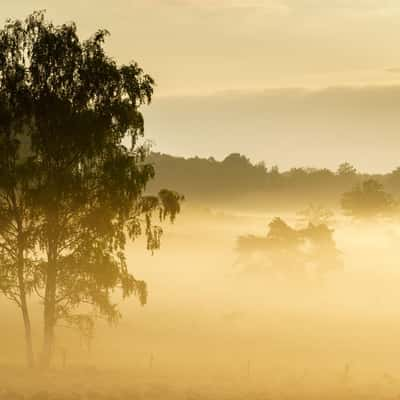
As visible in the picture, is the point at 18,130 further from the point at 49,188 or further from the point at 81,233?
the point at 81,233

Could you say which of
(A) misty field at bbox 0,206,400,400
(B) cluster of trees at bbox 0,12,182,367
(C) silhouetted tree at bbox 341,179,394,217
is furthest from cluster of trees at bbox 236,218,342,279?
(B) cluster of trees at bbox 0,12,182,367

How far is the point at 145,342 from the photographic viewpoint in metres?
48.9

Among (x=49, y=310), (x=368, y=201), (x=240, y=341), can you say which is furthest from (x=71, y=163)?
(x=368, y=201)

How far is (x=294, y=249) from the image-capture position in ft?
213

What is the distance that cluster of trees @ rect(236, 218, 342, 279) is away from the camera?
2522 inches

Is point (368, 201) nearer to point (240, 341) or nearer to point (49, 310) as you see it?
point (240, 341)

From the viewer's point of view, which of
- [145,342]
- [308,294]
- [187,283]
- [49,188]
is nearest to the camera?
[49,188]

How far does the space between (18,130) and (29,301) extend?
3240cm

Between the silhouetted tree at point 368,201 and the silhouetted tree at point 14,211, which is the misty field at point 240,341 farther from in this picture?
the silhouetted tree at point 14,211

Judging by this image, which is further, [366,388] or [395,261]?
[395,261]

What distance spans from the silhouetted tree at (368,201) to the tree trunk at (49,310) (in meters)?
61.2

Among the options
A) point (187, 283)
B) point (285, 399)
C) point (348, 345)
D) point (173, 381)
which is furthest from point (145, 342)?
point (187, 283)

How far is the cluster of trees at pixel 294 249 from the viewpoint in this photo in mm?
64062

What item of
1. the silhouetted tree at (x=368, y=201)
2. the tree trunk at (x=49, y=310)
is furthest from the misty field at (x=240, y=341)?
the silhouetted tree at (x=368, y=201)
